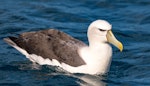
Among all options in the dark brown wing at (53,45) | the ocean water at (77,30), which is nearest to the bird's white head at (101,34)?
the dark brown wing at (53,45)

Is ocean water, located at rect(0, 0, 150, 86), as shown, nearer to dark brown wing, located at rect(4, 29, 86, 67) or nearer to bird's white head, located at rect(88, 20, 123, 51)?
dark brown wing, located at rect(4, 29, 86, 67)

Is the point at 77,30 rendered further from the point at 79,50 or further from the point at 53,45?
the point at 79,50

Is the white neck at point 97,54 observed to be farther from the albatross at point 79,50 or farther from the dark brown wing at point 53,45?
the dark brown wing at point 53,45

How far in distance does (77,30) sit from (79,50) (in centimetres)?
342

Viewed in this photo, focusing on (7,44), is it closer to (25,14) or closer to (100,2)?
(25,14)

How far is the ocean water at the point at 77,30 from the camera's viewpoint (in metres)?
12.1

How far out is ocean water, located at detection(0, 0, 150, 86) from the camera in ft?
39.8

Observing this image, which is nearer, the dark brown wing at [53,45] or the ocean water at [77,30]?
the ocean water at [77,30]

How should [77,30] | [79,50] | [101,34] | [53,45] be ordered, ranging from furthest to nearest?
1. [77,30]
2. [53,45]
3. [79,50]
4. [101,34]

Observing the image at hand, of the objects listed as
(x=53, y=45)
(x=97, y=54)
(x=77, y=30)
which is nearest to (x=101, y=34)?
(x=97, y=54)

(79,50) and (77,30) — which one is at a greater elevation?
(77,30)

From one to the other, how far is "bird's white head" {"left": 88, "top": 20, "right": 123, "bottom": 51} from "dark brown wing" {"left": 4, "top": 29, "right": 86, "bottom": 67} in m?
0.37

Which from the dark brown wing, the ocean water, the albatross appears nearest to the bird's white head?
the albatross

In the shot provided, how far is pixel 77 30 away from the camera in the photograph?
616 inches
